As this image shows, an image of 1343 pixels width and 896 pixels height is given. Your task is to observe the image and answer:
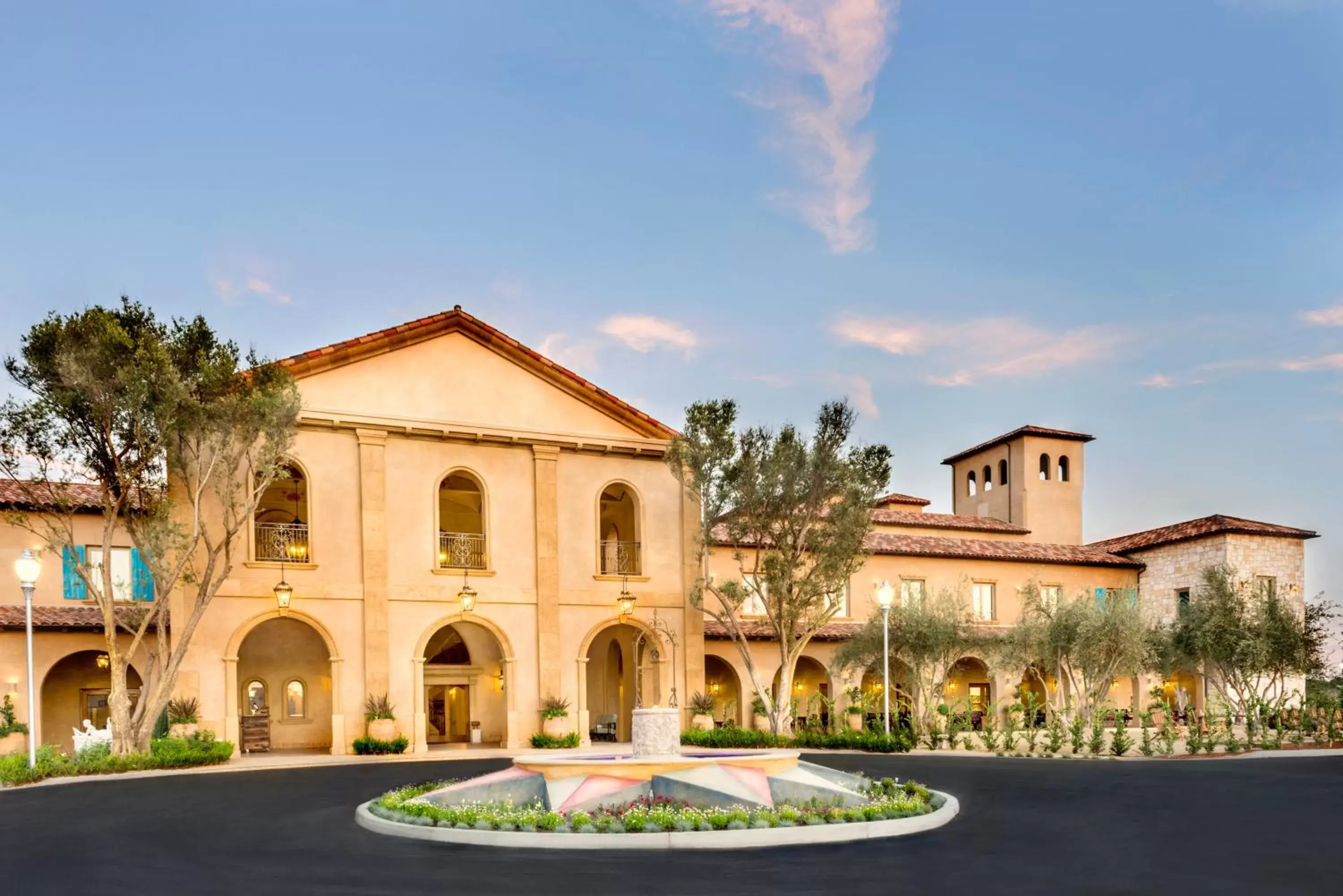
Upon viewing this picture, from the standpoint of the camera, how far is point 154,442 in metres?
24.6

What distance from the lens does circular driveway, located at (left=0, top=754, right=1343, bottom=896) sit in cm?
1023

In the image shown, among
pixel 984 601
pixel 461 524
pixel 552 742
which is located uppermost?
pixel 461 524

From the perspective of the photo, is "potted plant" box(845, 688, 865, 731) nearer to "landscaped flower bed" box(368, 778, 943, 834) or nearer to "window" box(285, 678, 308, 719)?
"window" box(285, 678, 308, 719)

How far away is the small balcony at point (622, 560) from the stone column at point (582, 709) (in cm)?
265

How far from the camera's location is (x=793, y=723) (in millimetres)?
31562

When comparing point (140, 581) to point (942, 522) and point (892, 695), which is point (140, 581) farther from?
point (942, 522)

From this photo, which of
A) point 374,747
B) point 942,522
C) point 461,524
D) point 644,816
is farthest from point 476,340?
point 942,522

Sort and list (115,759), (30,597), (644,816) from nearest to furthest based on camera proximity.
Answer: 1. (644,816)
2. (30,597)
3. (115,759)

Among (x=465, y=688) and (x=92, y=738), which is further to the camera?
(x=465, y=688)

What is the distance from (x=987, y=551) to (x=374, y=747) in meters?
24.2

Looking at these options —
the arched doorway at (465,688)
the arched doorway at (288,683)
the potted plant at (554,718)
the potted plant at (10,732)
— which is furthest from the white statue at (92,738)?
the potted plant at (554,718)

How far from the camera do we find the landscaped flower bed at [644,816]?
42.4ft

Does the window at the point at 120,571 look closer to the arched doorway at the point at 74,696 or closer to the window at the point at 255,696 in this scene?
the arched doorway at the point at 74,696

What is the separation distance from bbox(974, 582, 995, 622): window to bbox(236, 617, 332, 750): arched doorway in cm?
2320
